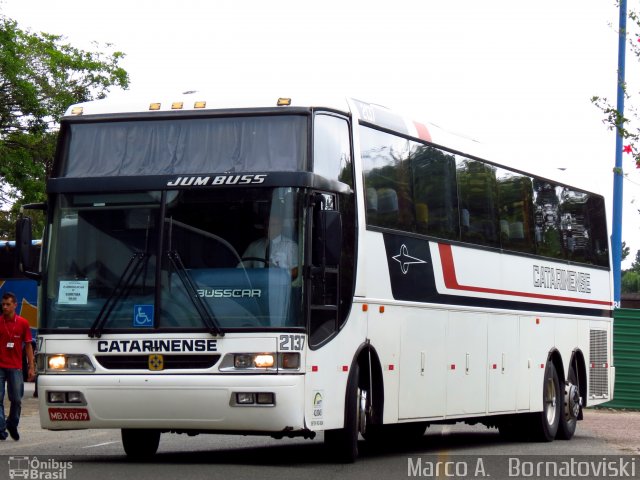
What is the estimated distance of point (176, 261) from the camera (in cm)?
1302

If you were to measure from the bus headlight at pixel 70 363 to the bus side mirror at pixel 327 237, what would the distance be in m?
2.42

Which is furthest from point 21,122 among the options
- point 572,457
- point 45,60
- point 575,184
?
point 572,457

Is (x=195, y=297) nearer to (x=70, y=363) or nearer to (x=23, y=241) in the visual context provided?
(x=70, y=363)

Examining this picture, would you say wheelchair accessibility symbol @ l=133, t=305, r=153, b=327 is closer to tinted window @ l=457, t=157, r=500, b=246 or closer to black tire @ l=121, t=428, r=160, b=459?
black tire @ l=121, t=428, r=160, b=459

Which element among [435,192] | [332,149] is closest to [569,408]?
[435,192]

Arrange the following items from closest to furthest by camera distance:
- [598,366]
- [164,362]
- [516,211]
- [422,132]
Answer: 1. [164,362]
2. [422,132]
3. [516,211]
4. [598,366]

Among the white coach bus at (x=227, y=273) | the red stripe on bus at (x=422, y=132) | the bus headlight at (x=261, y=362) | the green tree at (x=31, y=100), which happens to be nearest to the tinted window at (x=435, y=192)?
the red stripe on bus at (x=422, y=132)

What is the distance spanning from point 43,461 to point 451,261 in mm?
5582

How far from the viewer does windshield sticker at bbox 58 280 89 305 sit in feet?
43.3

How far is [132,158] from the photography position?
13562mm

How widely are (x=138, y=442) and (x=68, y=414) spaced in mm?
1837

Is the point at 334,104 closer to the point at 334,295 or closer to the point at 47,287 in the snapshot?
the point at 334,295

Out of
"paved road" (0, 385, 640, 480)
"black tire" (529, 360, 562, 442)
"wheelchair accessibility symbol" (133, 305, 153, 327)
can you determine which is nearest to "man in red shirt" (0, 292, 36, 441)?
"paved road" (0, 385, 640, 480)

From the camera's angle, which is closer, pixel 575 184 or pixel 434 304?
pixel 434 304
